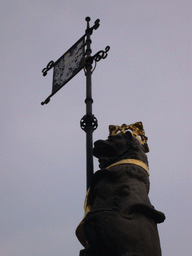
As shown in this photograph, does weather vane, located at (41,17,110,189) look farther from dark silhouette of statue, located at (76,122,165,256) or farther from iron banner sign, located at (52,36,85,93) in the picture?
dark silhouette of statue, located at (76,122,165,256)

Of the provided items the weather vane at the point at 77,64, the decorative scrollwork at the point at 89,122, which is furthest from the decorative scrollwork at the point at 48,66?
the decorative scrollwork at the point at 89,122

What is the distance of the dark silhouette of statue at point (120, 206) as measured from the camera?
3.09 m

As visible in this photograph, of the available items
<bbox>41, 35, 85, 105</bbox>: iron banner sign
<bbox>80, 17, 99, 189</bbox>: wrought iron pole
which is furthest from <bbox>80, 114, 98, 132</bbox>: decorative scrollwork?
<bbox>41, 35, 85, 105</bbox>: iron banner sign

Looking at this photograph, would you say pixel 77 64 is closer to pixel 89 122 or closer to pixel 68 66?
pixel 68 66

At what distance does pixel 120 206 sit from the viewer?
3.42 meters

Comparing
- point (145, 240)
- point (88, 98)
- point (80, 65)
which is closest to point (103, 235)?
point (145, 240)

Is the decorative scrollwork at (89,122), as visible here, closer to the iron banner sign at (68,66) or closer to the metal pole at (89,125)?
the metal pole at (89,125)

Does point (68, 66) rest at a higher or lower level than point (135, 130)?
higher

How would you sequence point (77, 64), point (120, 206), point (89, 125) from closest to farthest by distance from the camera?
point (120, 206) < point (89, 125) < point (77, 64)

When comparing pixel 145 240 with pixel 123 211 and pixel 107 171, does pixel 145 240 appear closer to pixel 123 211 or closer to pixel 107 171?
pixel 123 211

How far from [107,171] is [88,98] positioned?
1.59 metres

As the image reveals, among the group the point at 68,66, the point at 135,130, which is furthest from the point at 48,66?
the point at 135,130

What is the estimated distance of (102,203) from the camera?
3588 mm

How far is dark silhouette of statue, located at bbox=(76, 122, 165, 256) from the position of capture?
309 centimetres
